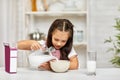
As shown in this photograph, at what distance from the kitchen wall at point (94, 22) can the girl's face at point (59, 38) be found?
148 cm

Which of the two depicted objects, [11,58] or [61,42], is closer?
[11,58]

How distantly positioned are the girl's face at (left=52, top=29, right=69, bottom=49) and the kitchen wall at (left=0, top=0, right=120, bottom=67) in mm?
1480

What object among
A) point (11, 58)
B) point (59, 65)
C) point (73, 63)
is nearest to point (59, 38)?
point (73, 63)

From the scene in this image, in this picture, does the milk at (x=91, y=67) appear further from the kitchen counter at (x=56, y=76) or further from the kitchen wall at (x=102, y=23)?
the kitchen wall at (x=102, y=23)

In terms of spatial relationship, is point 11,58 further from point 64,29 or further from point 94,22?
point 94,22

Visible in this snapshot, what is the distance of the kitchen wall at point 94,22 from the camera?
139 inches

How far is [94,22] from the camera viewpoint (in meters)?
3.54

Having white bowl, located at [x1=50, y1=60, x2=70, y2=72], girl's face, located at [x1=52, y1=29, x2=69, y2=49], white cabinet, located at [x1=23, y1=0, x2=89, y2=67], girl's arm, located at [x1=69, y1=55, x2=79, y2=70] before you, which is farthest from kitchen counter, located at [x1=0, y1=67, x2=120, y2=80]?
white cabinet, located at [x1=23, y1=0, x2=89, y2=67]

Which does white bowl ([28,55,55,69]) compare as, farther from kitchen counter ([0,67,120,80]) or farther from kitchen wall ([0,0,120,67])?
kitchen wall ([0,0,120,67])

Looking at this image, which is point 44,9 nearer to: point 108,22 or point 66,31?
point 108,22

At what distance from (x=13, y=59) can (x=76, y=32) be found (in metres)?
1.89

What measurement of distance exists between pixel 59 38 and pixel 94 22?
1573 mm

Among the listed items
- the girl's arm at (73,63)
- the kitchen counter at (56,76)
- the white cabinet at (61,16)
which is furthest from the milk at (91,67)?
the white cabinet at (61,16)

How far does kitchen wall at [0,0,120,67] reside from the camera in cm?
353
